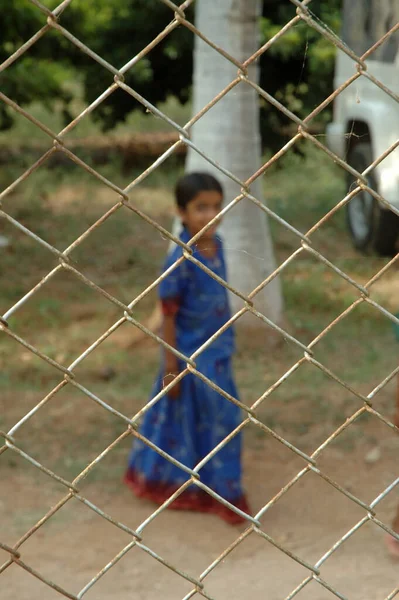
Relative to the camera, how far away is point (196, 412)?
366cm

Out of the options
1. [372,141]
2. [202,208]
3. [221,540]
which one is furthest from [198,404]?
[372,141]

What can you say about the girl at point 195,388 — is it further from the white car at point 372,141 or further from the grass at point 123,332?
the white car at point 372,141

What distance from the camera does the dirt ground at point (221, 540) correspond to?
10.1ft

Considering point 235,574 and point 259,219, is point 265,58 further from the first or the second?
point 235,574

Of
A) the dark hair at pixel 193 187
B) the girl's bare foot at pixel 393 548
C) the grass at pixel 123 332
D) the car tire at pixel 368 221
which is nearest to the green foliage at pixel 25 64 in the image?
the grass at pixel 123 332

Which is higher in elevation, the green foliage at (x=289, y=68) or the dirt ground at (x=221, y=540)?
the dirt ground at (x=221, y=540)

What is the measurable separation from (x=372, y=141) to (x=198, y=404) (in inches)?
155

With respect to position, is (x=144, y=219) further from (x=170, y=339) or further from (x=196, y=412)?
(x=196, y=412)

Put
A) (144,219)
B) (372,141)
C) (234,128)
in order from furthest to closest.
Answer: (372,141), (234,128), (144,219)

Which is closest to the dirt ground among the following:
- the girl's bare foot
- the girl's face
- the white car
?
the girl's bare foot

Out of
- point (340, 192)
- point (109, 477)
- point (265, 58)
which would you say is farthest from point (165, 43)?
point (109, 477)

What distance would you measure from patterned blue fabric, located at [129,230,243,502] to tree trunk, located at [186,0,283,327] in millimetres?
1628

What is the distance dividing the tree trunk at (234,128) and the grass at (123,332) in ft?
1.89

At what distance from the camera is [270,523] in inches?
143
